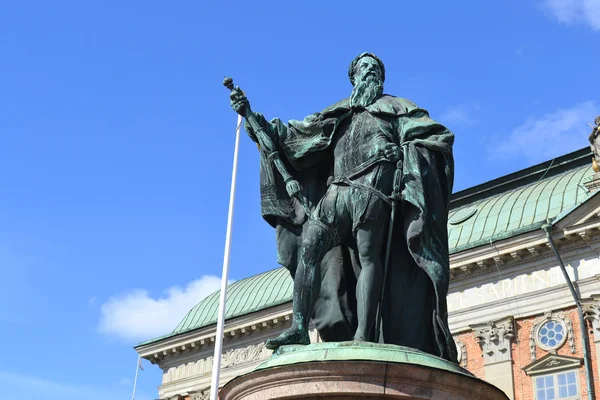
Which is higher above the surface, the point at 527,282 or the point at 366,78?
the point at 527,282

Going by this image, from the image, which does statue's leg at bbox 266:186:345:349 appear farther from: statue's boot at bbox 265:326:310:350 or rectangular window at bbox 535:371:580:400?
rectangular window at bbox 535:371:580:400

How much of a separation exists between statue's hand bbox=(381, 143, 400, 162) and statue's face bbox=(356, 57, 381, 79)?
89 cm

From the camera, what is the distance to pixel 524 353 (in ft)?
97.1

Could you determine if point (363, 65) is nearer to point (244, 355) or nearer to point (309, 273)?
point (309, 273)

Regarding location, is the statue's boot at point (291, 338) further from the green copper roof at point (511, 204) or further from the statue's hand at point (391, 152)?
the green copper roof at point (511, 204)

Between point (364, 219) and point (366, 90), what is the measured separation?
4.34ft

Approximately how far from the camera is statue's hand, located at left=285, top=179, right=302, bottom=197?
705 centimetres

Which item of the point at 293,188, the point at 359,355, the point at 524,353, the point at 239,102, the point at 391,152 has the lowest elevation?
the point at 359,355

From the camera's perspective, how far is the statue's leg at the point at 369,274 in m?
6.41

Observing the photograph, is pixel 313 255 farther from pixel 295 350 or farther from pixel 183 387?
pixel 183 387

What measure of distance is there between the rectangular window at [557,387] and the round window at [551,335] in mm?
946

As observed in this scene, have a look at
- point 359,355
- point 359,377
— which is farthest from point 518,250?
point 359,377

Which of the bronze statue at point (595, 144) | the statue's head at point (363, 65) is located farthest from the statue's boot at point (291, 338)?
the bronze statue at point (595, 144)

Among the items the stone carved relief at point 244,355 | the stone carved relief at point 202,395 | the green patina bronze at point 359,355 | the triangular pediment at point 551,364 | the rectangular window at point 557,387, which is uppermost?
the stone carved relief at point 244,355
